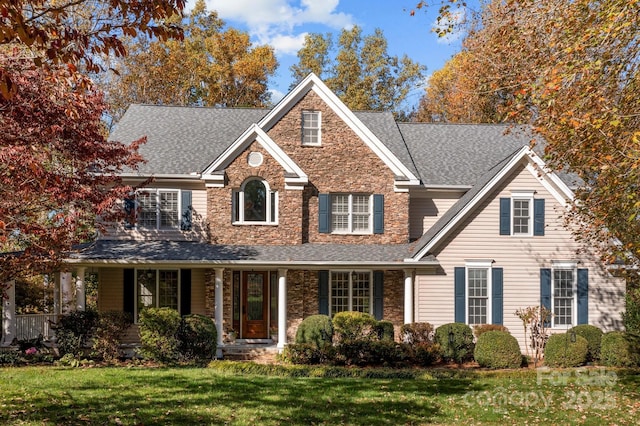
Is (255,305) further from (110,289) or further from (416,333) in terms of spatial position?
(416,333)

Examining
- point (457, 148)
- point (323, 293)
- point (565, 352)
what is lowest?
point (565, 352)

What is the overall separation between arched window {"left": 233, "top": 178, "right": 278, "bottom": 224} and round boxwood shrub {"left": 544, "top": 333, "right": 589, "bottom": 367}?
366 inches

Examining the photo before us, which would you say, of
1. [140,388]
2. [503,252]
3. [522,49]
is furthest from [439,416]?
[503,252]

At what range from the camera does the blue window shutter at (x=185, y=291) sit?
19.6 m

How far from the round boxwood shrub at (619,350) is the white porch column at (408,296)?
215 inches

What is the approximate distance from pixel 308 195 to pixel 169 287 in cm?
560

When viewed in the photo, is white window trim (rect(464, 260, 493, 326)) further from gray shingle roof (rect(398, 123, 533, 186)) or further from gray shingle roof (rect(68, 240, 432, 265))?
gray shingle roof (rect(398, 123, 533, 186))

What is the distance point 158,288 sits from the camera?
1966cm

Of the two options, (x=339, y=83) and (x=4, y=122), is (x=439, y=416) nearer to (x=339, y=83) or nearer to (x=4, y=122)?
(x=4, y=122)

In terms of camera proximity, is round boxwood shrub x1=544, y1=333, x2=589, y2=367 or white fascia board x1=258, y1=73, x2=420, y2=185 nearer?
round boxwood shrub x1=544, y1=333, x2=589, y2=367

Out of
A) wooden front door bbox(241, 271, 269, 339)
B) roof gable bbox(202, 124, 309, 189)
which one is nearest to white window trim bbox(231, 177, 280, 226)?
roof gable bbox(202, 124, 309, 189)

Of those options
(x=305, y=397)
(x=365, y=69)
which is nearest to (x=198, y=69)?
(x=365, y=69)

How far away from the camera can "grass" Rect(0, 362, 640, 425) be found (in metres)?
10.2

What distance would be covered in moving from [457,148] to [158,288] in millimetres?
12497
